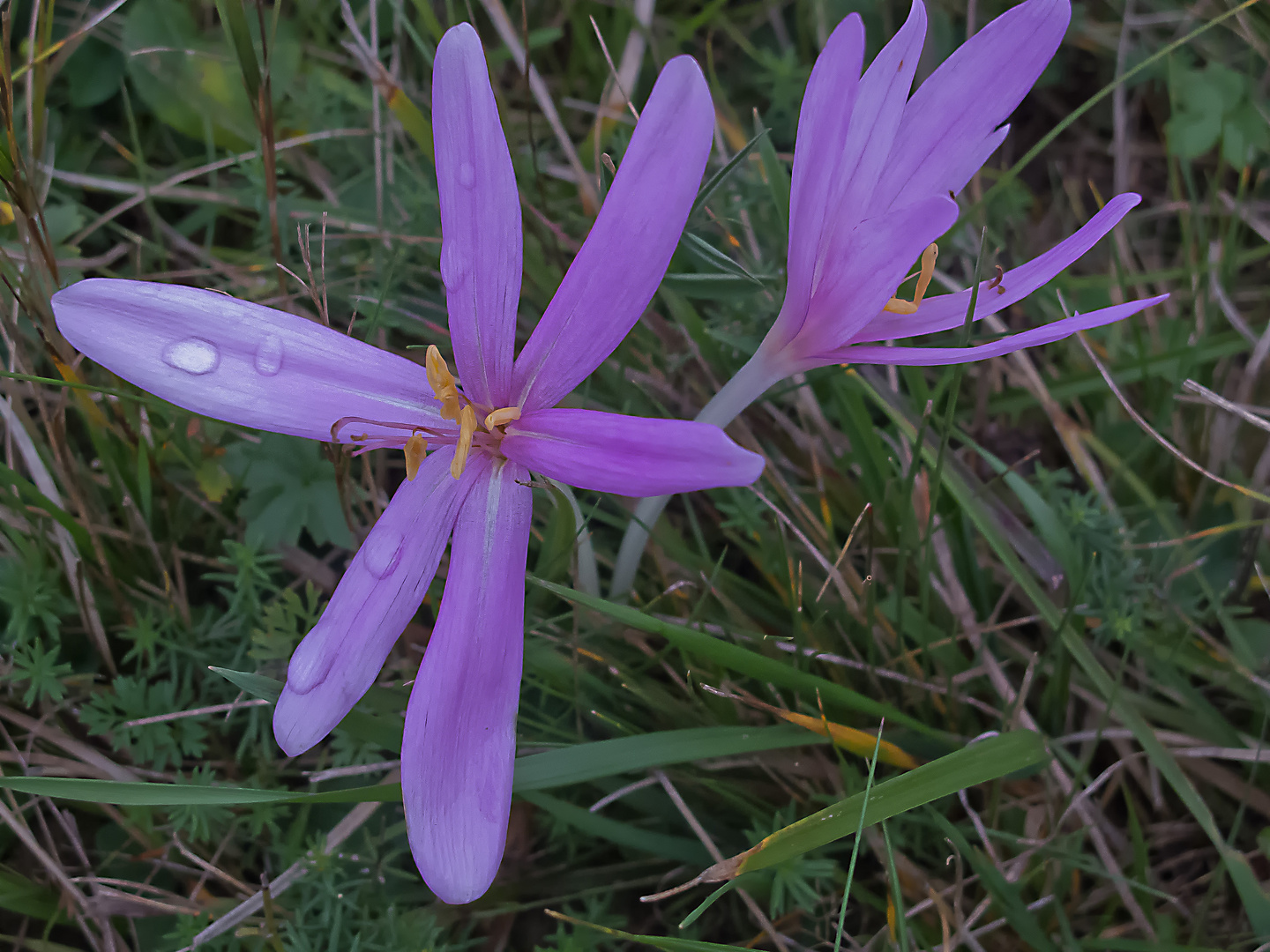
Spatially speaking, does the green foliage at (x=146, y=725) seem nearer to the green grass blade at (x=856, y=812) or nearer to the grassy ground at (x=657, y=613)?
the grassy ground at (x=657, y=613)

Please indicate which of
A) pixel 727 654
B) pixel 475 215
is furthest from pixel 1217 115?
pixel 475 215

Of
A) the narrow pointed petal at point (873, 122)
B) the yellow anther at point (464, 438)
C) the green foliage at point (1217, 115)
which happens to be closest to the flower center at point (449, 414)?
the yellow anther at point (464, 438)

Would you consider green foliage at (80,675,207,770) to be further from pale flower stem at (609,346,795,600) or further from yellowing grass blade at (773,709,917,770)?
yellowing grass blade at (773,709,917,770)

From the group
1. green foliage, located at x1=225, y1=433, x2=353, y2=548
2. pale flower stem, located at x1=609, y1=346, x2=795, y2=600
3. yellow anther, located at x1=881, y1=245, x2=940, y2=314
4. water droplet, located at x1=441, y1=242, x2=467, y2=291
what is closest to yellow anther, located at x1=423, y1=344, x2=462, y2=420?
water droplet, located at x1=441, y1=242, x2=467, y2=291

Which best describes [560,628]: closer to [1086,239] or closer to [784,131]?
[1086,239]

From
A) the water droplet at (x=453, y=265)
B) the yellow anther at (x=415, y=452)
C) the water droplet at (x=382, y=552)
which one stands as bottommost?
the water droplet at (x=382, y=552)

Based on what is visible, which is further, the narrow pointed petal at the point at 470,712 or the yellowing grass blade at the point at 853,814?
the yellowing grass blade at the point at 853,814

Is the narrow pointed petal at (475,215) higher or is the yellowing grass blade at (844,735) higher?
the narrow pointed petal at (475,215)

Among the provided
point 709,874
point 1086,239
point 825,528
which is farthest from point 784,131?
point 709,874
